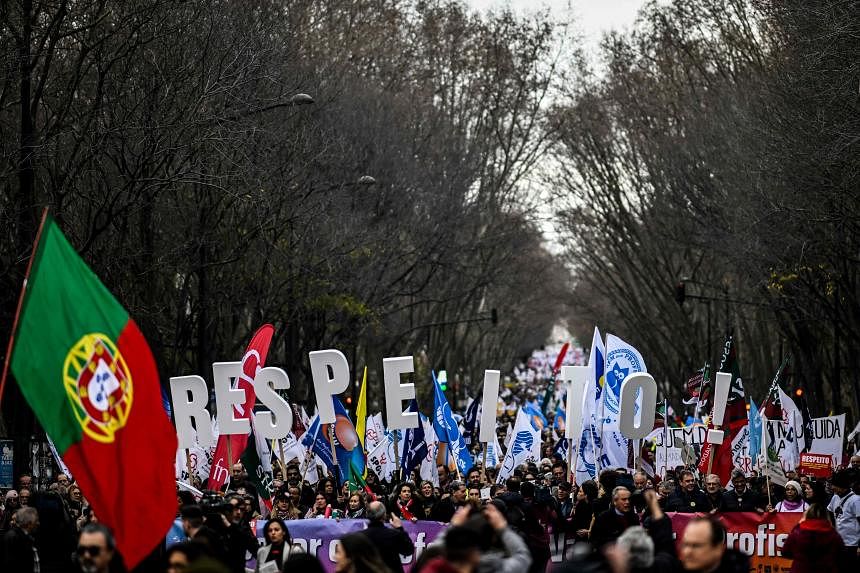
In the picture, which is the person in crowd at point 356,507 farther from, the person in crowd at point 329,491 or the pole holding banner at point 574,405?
the pole holding banner at point 574,405

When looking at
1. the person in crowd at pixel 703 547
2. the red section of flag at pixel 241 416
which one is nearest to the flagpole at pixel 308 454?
the red section of flag at pixel 241 416

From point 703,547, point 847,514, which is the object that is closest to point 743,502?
point 847,514

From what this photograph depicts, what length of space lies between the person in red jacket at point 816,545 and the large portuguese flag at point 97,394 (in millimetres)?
4941

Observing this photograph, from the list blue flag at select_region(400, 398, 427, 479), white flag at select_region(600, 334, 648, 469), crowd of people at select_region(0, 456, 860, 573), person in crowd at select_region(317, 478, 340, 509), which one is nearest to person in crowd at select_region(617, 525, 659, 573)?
crowd of people at select_region(0, 456, 860, 573)

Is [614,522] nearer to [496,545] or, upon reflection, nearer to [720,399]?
[496,545]

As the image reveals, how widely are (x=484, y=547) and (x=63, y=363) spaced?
2.69 metres

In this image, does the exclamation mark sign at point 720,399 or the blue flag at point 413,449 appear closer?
the exclamation mark sign at point 720,399

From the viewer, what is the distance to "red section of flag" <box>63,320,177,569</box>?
30.7 feet

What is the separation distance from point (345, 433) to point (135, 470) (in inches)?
391

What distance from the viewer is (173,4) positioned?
24.8 m

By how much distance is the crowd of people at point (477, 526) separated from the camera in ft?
27.6

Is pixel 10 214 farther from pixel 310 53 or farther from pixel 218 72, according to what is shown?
pixel 310 53

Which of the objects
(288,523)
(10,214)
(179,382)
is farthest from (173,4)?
(288,523)

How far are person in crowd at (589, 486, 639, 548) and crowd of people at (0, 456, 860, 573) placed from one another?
0.01m
